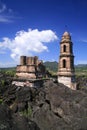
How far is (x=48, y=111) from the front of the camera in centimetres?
1891

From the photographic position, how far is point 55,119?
17.2 metres

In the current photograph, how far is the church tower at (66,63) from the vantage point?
42409 millimetres

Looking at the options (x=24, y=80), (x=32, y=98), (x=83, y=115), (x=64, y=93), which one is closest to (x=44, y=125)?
(x=83, y=115)

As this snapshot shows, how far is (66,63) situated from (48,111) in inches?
995

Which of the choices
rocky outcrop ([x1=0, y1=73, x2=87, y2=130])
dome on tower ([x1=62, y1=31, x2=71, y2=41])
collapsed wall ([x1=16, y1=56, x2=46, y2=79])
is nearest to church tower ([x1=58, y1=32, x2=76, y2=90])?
dome on tower ([x1=62, y1=31, x2=71, y2=41])

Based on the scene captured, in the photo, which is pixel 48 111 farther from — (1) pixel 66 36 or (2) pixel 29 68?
(1) pixel 66 36

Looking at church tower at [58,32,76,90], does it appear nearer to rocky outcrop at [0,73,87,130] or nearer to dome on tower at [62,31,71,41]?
dome on tower at [62,31,71,41]

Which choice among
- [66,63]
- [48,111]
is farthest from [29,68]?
[48,111]

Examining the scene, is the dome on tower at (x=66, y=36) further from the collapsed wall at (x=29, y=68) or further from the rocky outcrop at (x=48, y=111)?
the rocky outcrop at (x=48, y=111)

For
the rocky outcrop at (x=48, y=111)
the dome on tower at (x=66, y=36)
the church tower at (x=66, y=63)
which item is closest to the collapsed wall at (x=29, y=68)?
the church tower at (x=66, y=63)

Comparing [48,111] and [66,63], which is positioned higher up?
[66,63]

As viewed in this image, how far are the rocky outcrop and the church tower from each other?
39.6 ft

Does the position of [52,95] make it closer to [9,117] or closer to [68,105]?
[68,105]

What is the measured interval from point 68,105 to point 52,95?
4090mm
